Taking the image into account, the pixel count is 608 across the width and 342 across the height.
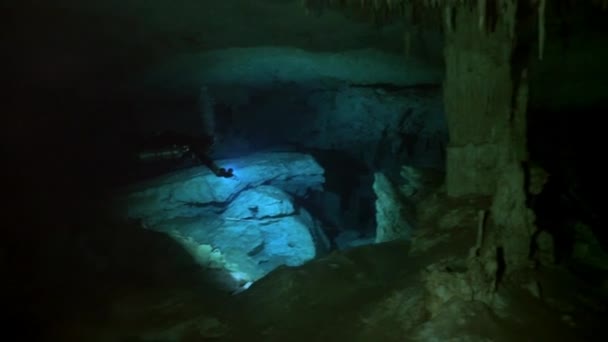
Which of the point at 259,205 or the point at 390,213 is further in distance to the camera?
the point at 259,205

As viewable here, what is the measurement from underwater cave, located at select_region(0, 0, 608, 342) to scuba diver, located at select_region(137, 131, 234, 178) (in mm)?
115

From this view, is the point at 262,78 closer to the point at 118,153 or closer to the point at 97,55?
the point at 97,55

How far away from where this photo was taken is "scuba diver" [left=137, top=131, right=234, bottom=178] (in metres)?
14.8

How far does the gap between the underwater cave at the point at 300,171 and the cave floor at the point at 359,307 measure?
0.11ft

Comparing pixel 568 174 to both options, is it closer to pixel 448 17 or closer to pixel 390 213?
pixel 390 213

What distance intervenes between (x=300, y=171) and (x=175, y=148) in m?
4.25

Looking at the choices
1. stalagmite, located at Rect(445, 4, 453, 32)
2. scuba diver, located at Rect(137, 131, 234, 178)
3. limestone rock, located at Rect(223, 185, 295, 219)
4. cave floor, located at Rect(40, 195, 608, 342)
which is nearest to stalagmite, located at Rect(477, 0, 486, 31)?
stalagmite, located at Rect(445, 4, 453, 32)

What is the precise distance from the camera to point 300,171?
13852mm

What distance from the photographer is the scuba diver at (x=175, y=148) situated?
14781mm

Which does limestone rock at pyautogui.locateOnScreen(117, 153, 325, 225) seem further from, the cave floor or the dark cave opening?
the dark cave opening

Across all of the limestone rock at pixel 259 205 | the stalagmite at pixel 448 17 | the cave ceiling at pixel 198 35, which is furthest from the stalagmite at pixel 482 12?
the limestone rock at pixel 259 205

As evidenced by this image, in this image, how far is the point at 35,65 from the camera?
31.9 feet

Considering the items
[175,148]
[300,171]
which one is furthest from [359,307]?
[175,148]

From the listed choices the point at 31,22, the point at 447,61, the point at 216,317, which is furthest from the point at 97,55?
the point at 447,61
